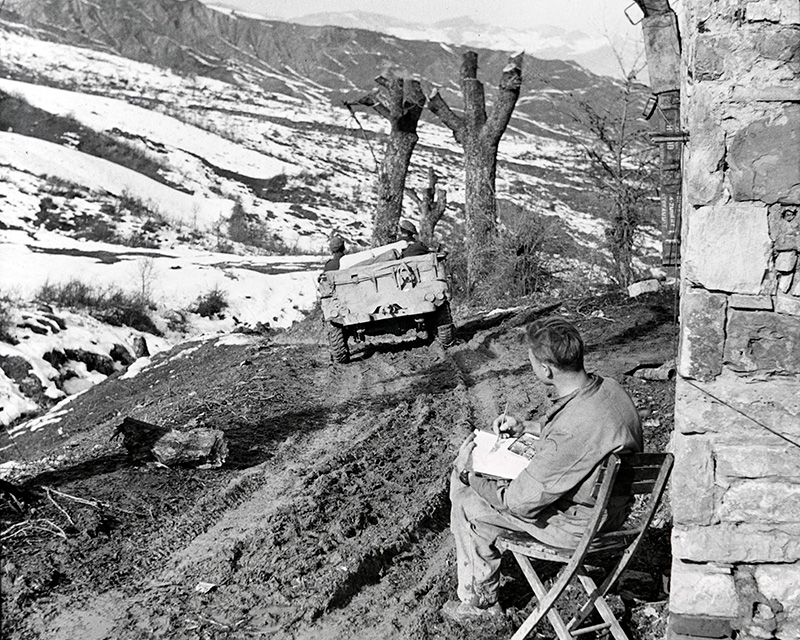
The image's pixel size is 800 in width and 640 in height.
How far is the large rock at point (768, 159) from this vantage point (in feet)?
11.8

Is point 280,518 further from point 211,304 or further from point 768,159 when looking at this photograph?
point 211,304

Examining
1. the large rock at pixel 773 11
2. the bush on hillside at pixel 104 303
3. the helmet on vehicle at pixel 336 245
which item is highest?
the large rock at pixel 773 11

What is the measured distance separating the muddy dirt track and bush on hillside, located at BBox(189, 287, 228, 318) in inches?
270

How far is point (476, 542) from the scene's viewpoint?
4.29m

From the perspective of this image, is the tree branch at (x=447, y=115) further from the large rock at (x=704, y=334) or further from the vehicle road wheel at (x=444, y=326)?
the large rock at (x=704, y=334)

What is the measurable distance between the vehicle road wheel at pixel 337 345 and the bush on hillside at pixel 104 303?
5638mm

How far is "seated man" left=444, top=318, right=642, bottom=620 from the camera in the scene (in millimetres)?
3812

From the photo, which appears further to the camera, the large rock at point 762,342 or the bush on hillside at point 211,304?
the bush on hillside at point 211,304

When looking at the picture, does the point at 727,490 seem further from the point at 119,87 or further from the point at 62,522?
the point at 119,87

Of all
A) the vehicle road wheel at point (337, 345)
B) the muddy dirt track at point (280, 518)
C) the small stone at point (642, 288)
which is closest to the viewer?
the muddy dirt track at point (280, 518)

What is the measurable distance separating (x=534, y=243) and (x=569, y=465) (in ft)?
41.8

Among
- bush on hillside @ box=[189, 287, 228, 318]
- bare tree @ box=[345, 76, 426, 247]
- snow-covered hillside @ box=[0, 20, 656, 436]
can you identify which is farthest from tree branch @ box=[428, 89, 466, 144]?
bush on hillside @ box=[189, 287, 228, 318]

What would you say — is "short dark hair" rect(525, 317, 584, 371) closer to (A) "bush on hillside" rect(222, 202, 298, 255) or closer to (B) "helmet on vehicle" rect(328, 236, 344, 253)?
(B) "helmet on vehicle" rect(328, 236, 344, 253)

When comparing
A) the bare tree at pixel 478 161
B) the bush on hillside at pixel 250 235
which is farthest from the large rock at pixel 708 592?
the bush on hillside at pixel 250 235
